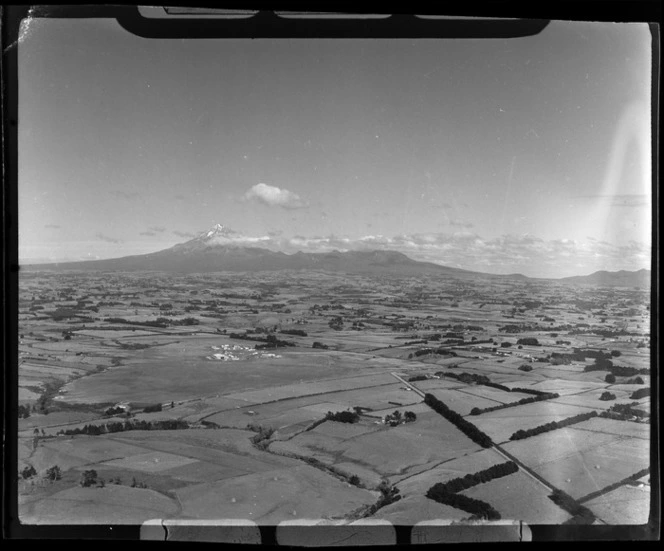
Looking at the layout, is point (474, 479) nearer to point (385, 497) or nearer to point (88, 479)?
point (385, 497)

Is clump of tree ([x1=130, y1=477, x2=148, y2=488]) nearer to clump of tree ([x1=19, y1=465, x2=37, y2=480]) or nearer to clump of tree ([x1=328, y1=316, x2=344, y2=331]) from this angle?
clump of tree ([x1=19, y1=465, x2=37, y2=480])

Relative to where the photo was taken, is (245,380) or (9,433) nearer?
(9,433)

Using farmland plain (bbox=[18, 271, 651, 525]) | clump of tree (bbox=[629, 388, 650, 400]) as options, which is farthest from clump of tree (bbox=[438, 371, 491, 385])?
clump of tree (bbox=[629, 388, 650, 400])

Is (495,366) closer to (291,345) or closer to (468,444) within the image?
(468,444)

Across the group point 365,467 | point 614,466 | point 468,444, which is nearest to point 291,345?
point 365,467

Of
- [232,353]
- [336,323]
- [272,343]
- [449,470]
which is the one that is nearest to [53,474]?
[232,353]

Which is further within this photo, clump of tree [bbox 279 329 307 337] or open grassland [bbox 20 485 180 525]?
clump of tree [bbox 279 329 307 337]

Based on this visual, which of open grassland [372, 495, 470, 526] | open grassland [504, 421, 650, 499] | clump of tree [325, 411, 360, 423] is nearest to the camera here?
open grassland [372, 495, 470, 526]

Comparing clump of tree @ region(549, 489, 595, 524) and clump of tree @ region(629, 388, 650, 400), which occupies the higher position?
clump of tree @ region(629, 388, 650, 400)
